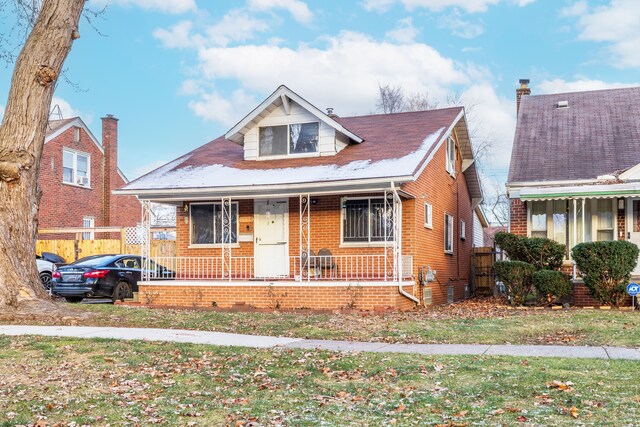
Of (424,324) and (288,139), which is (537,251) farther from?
(288,139)

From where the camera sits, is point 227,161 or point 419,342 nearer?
point 419,342

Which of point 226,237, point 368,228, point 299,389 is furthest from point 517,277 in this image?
point 299,389

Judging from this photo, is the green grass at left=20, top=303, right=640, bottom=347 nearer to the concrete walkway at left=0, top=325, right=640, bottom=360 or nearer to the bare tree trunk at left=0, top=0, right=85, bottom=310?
the concrete walkway at left=0, top=325, right=640, bottom=360

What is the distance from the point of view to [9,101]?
14.8 m

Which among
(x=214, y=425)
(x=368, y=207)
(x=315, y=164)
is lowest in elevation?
(x=214, y=425)

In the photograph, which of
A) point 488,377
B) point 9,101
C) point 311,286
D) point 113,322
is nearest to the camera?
point 488,377

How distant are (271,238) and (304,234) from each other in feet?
3.09

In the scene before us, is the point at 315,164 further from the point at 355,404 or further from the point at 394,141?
the point at 355,404

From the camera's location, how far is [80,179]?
32656 millimetres

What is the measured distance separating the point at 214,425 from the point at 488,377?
3.17 meters

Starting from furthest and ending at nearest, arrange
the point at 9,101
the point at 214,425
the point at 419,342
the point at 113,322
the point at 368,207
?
the point at 368,207 < the point at 9,101 < the point at 113,322 < the point at 419,342 < the point at 214,425

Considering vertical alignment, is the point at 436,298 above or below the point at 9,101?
below

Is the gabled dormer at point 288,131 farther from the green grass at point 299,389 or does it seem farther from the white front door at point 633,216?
the green grass at point 299,389

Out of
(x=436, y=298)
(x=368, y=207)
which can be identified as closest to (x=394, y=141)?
(x=368, y=207)
